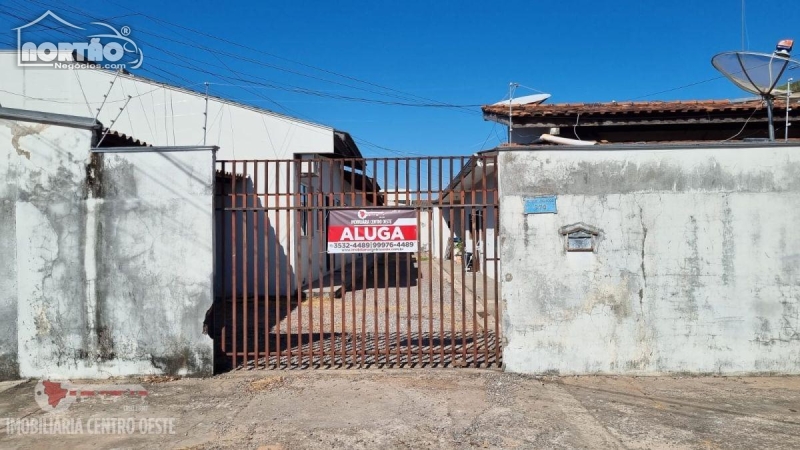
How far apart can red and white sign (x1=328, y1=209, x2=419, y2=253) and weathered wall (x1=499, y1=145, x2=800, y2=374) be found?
111cm

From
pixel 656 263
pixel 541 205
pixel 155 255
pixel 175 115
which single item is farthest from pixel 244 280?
pixel 175 115

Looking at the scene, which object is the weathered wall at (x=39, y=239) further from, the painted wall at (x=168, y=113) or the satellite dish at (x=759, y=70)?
the satellite dish at (x=759, y=70)

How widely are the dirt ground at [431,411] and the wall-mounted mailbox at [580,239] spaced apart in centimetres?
140

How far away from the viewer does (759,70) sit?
6.23 meters

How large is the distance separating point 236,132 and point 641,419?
10.6 metres

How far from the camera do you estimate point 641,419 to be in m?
4.45

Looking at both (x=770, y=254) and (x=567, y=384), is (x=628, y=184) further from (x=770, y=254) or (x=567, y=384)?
(x=567, y=384)

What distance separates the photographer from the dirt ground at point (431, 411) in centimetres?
409

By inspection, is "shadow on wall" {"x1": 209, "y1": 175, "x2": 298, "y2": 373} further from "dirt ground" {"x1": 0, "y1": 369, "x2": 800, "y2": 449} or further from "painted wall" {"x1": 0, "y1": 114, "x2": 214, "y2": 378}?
"dirt ground" {"x1": 0, "y1": 369, "x2": 800, "y2": 449}

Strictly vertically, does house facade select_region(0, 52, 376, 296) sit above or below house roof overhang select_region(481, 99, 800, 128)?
above

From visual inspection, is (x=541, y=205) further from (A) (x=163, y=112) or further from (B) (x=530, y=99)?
(A) (x=163, y=112)

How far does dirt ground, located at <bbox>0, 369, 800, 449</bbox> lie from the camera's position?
13.4 feet

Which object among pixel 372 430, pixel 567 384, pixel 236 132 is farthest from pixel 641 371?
pixel 236 132

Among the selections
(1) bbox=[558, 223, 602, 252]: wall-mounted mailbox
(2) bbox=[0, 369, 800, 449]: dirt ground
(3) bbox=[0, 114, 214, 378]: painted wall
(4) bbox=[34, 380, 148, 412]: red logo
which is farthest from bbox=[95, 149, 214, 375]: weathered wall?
(1) bbox=[558, 223, 602, 252]: wall-mounted mailbox
